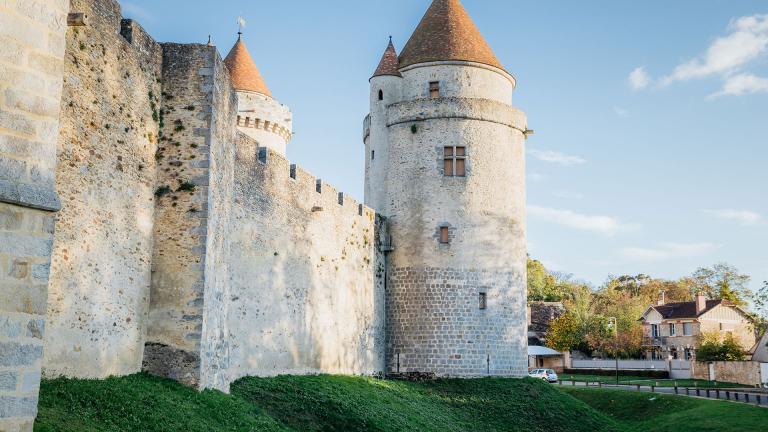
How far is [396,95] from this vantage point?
29375mm

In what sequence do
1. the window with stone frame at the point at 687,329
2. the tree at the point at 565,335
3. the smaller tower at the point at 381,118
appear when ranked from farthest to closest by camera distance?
the window with stone frame at the point at 687,329 → the tree at the point at 565,335 → the smaller tower at the point at 381,118

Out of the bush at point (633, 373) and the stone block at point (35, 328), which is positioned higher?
the stone block at point (35, 328)

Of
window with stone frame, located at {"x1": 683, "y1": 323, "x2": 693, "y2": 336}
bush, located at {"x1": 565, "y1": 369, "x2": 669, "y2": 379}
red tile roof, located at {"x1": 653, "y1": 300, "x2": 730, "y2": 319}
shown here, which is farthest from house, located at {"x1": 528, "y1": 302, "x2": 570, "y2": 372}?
window with stone frame, located at {"x1": 683, "y1": 323, "x2": 693, "y2": 336}

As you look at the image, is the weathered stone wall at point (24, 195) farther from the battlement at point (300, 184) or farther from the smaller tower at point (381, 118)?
the smaller tower at point (381, 118)

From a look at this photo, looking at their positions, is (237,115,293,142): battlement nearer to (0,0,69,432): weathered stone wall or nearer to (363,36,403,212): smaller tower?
(363,36,403,212): smaller tower

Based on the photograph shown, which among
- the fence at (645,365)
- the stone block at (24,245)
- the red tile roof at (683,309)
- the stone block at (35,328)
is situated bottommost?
the fence at (645,365)

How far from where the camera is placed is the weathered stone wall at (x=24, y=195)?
6.61m

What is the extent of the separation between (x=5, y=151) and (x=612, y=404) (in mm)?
30621

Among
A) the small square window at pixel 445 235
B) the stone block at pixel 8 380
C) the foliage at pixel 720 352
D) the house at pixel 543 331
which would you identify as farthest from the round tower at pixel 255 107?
the foliage at pixel 720 352

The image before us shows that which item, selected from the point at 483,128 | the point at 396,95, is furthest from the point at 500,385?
the point at 396,95

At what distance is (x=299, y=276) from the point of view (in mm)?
21875

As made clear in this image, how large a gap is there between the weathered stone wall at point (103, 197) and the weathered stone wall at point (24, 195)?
197 inches

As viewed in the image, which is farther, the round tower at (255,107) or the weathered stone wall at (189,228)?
the round tower at (255,107)

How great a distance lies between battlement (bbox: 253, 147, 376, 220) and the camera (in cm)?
2016
